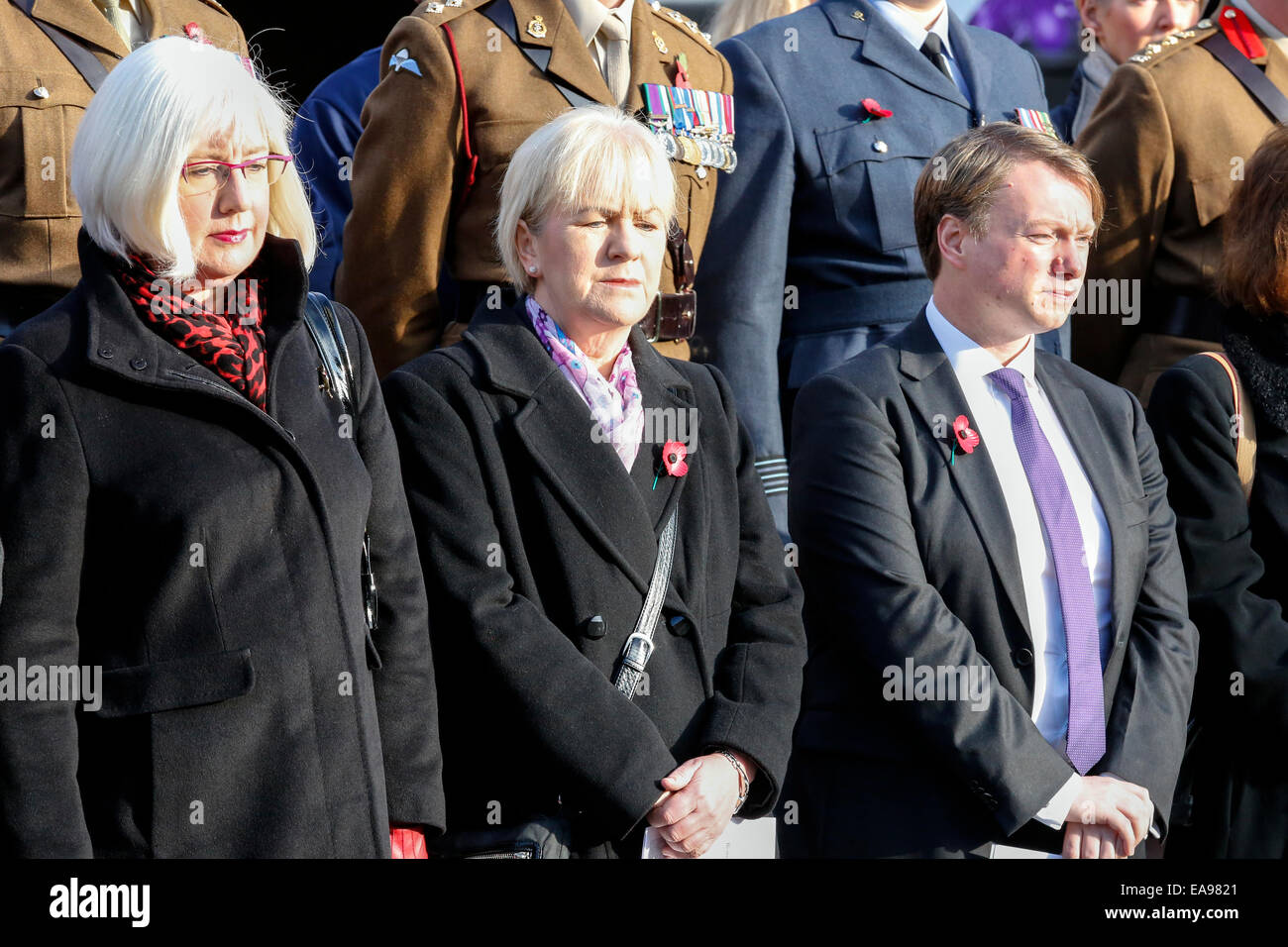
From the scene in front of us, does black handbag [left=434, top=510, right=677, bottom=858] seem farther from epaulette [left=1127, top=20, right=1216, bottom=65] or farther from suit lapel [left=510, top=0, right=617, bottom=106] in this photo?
epaulette [left=1127, top=20, right=1216, bottom=65]

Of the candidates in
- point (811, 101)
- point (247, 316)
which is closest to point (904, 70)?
point (811, 101)

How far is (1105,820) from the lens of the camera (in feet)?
10.6

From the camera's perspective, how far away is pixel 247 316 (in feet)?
9.04

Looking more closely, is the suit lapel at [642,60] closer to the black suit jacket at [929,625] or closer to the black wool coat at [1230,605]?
the black suit jacket at [929,625]

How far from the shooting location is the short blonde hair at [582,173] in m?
3.18

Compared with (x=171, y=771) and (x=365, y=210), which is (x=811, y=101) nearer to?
(x=365, y=210)

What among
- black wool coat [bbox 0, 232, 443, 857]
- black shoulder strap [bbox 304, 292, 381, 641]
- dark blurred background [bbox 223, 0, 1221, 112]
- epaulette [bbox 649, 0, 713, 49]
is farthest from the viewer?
dark blurred background [bbox 223, 0, 1221, 112]

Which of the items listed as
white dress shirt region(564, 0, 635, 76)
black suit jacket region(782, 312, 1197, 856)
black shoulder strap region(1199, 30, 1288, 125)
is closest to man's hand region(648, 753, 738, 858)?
black suit jacket region(782, 312, 1197, 856)

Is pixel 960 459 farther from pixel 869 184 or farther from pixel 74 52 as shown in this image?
pixel 74 52

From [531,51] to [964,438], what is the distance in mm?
1345

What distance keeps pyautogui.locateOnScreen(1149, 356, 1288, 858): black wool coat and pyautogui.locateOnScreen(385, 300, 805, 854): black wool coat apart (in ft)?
3.58

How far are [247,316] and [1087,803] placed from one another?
1.83 meters

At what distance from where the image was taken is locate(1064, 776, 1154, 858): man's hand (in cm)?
322

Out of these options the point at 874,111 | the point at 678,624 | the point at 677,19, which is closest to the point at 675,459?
the point at 678,624
